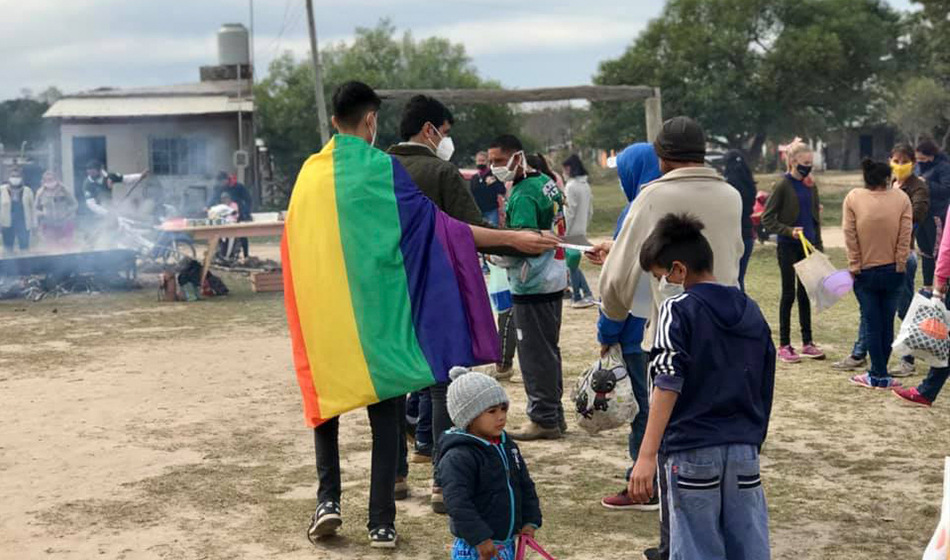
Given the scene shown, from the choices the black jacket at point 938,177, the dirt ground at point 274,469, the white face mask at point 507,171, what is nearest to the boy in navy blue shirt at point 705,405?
the dirt ground at point 274,469

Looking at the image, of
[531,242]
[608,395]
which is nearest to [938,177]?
[608,395]

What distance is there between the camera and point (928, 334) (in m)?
8.53

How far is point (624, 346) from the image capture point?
6.48 metres

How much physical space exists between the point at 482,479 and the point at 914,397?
5.26 m

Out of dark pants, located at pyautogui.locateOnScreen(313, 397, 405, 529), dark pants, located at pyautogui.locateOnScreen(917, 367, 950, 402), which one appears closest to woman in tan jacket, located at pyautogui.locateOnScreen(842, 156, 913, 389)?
dark pants, located at pyautogui.locateOnScreen(917, 367, 950, 402)

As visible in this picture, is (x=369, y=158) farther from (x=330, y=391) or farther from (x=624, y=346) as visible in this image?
(x=624, y=346)

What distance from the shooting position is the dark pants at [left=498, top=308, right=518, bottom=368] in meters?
10.1

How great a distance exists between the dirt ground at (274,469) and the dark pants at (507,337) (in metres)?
0.33

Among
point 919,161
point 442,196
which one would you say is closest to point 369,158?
point 442,196

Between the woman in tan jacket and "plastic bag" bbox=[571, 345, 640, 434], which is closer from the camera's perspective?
"plastic bag" bbox=[571, 345, 640, 434]

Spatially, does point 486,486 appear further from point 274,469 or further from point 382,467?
point 274,469

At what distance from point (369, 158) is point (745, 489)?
94.3 inches

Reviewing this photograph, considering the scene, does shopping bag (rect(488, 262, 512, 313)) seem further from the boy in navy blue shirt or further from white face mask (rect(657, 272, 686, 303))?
the boy in navy blue shirt

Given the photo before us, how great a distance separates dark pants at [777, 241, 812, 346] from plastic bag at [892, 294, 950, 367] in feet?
7.23
